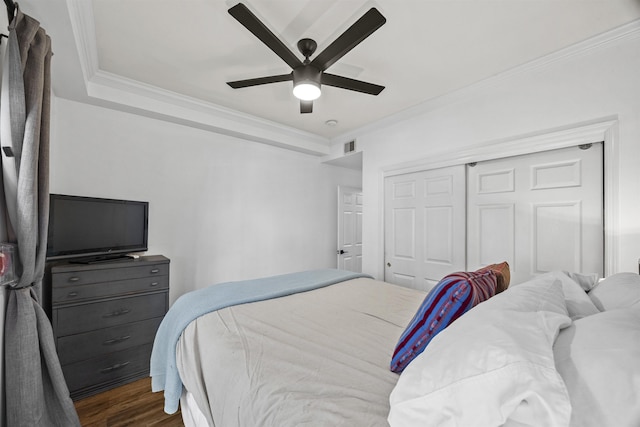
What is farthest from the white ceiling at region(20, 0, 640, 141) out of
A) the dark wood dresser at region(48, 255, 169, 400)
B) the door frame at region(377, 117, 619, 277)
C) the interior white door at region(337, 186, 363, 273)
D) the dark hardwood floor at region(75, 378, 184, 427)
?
the dark hardwood floor at region(75, 378, 184, 427)

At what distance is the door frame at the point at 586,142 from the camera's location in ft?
6.32

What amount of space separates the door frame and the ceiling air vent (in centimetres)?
143

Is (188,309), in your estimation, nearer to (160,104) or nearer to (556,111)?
(160,104)

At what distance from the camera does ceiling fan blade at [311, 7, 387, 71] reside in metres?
1.45

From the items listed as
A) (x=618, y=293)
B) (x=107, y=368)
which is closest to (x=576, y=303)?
(x=618, y=293)

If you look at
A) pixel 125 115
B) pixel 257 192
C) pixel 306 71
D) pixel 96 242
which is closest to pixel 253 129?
pixel 257 192

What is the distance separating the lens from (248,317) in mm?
1583

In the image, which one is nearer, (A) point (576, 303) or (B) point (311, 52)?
(A) point (576, 303)

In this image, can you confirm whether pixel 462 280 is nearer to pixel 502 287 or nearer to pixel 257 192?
pixel 502 287

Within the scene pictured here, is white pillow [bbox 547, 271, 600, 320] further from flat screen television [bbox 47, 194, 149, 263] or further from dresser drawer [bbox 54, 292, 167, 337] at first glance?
flat screen television [bbox 47, 194, 149, 263]

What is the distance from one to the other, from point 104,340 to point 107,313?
22cm

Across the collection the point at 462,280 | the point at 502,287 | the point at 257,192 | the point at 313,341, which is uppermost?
the point at 257,192

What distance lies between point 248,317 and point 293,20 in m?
1.88

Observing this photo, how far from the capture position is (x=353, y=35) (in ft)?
5.15
